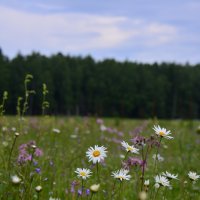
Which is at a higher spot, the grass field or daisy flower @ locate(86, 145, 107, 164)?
daisy flower @ locate(86, 145, 107, 164)

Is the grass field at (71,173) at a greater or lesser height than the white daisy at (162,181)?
lesser

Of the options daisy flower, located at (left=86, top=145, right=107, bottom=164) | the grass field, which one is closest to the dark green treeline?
the grass field

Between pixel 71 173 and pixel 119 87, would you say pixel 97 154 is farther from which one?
pixel 119 87

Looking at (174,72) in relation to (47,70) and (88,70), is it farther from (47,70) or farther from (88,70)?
(47,70)

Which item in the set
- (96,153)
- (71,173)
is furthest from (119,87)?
(96,153)

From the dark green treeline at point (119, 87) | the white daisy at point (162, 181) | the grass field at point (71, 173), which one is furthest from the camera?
the dark green treeline at point (119, 87)

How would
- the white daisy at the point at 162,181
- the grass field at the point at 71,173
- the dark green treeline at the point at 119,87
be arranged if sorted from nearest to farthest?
1. the white daisy at the point at 162,181
2. the grass field at the point at 71,173
3. the dark green treeline at the point at 119,87

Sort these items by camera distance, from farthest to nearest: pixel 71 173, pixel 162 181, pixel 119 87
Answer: pixel 119 87, pixel 71 173, pixel 162 181

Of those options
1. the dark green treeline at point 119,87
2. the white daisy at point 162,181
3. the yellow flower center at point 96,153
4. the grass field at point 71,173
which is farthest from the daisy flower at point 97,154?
the dark green treeline at point 119,87

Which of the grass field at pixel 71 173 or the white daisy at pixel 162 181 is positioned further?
the grass field at pixel 71 173

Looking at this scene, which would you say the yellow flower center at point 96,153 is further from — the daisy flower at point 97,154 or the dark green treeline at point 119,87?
the dark green treeline at point 119,87

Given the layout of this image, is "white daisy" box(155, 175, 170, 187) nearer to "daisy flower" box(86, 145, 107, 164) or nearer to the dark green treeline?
"daisy flower" box(86, 145, 107, 164)

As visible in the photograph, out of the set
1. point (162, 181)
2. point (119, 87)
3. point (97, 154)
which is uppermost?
point (97, 154)

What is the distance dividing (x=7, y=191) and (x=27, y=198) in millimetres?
156
